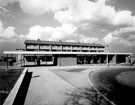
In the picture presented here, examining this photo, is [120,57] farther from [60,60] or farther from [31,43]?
[31,43]

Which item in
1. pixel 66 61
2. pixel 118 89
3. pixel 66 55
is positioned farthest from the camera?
pixel 66 55

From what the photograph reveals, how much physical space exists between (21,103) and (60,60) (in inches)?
814

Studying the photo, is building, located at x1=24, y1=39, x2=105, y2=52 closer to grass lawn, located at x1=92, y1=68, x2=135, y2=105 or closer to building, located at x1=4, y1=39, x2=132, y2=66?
building, located at x1=4, y1=39, x2=132, y2=66

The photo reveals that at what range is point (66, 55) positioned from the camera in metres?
27.8

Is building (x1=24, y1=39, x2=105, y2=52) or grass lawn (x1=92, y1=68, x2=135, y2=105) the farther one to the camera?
building (x1=24, y1=39, x2=105, y2=52)

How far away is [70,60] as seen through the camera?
2822 centimetres

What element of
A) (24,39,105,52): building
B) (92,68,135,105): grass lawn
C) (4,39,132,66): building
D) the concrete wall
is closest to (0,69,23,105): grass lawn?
(92,68,135,105): grass lawn

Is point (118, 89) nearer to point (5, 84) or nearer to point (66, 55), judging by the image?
point (5, 84)

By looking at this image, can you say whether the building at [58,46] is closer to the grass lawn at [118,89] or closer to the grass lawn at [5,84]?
the grass lawn at [5,84]

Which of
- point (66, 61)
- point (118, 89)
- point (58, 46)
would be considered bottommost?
point (118, 89)

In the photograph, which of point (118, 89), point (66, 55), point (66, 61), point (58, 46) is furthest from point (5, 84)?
point (58, 46)

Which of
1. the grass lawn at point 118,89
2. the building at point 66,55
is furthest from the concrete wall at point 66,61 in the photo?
the grass lawn at point 118,89

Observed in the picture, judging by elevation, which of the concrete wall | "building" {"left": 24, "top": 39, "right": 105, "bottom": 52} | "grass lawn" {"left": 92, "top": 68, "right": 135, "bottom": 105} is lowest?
"grass lawn" {"left": 92, "top": 68, "right": 135, "bottom": 105}

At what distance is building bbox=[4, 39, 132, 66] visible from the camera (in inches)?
1075
